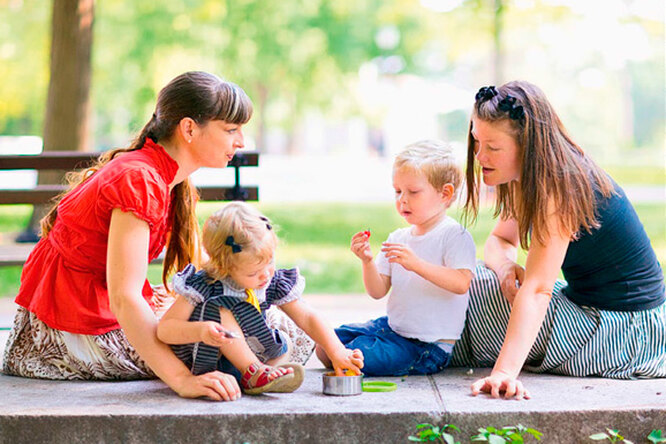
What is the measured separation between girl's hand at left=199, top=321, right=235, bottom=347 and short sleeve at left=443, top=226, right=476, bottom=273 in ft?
3.02

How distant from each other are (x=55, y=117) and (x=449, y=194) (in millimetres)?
5877

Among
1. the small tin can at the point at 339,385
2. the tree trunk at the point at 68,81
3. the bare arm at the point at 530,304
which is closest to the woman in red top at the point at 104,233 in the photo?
the small tin can at the point at 339,385

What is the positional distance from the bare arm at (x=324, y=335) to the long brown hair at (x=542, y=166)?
29.8 inches

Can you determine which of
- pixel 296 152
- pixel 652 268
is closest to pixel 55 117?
pixel 652 268

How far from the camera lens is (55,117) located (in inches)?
327

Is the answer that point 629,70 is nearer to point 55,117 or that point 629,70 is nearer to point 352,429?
point 55,117

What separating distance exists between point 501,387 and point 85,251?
152 centimetres

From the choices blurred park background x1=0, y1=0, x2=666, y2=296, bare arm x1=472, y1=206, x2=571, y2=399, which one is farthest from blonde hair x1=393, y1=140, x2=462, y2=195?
blurred park background x1=0, y1=0, x2=666, y2=296

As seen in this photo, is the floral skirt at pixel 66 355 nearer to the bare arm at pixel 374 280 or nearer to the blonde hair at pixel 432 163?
the bare arm at pixel 374 280

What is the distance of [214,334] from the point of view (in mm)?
2727

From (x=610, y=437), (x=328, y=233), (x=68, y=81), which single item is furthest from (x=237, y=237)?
(x=328, y=233)

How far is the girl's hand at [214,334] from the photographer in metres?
2.73

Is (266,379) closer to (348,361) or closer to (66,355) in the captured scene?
(348,361)

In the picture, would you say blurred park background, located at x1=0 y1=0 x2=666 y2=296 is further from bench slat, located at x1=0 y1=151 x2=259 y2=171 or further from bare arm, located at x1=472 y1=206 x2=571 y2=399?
bare arm, located at x1=472 y1=206 x2=571 y2=399
